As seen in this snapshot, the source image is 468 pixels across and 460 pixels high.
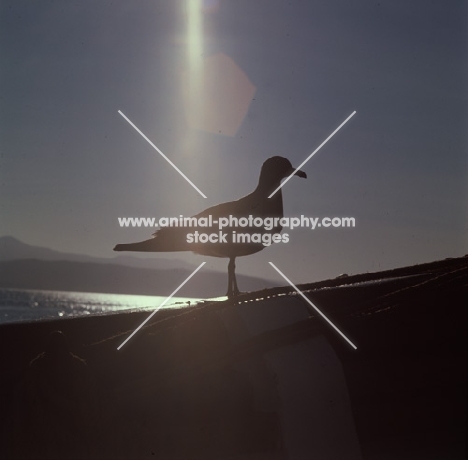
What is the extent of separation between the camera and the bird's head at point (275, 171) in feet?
22.1

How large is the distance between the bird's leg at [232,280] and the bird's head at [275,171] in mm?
1025

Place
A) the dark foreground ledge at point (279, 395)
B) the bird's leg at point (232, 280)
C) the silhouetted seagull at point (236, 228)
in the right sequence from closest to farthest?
the dark foreground ledge at point (279, 395) < the bird's leg at point (232, 280) < the silhouetted seagull at point (236, 228)

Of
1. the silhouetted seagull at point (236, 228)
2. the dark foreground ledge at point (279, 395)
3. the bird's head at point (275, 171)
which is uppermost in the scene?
the bird's head at point (275, 171)

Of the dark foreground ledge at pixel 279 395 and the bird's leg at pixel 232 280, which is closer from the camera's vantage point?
the dark foreground ledge at pixel 279 395

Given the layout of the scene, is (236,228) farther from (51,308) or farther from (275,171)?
(51,308)

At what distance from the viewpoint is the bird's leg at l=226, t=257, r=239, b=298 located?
5.82 metres

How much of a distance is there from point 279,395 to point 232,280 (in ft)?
7.71

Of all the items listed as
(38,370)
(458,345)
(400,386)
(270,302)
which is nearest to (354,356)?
(400,386)

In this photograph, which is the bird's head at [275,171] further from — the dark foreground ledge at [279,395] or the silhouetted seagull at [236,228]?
the dark foreground ledge at [279,395]

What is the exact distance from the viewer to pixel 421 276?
480cm

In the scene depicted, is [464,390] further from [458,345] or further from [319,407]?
[319,407]

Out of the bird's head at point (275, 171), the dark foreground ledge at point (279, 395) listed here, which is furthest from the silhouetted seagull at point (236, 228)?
the dark foreground ledge at point (279, 395)

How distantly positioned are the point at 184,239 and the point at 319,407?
3382mm

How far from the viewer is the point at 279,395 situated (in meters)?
3.72
